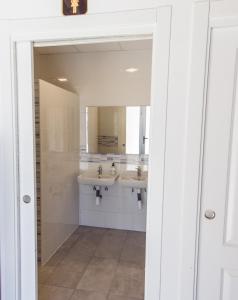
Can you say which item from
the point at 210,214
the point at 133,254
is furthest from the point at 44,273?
the point at 210,214

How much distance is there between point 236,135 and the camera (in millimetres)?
1285

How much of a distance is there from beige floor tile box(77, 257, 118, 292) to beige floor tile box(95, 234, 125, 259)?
106 millimetres

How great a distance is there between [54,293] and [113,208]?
4.78 ft

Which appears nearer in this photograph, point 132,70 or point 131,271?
point 131,271

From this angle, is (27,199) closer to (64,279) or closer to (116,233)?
(64,279)

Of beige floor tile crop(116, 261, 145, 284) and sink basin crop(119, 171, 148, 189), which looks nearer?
beige floor tile crop(116, 261, 145, 284)

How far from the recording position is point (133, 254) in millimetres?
2811

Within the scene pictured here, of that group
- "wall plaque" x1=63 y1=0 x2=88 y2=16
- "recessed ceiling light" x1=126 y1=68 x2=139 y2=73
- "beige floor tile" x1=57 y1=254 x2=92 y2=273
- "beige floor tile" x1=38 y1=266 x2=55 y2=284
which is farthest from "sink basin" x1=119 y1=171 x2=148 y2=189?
"wall plaque" x1=63 y1=0 x2=88 y2=16

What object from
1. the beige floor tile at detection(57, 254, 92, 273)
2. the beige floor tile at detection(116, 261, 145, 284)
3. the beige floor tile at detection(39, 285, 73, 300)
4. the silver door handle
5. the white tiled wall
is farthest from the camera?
the white tiled wall

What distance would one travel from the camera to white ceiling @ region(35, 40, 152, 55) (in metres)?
2.96

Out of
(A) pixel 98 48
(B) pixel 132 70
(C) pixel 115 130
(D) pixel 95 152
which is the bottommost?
(D) pixel 95 152

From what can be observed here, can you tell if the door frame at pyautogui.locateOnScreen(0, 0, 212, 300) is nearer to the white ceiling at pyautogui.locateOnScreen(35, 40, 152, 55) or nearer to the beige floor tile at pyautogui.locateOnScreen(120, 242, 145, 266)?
the beige floor tile at pyautogui.locateOnScreen(120, 242, 145, 266)

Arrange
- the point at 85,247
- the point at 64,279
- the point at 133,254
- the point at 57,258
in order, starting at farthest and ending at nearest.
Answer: the point at 85,247 → the point at 133,254 → the point at 57,258 → the point at 64,279

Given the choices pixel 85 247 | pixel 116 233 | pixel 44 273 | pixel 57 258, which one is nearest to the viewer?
pixel 44 273
